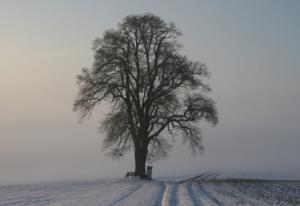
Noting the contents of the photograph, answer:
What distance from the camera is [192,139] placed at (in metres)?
47.3

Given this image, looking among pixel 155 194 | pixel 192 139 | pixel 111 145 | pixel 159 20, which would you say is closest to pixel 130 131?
pixel 111 145

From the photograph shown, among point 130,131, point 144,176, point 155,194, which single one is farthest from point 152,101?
point 155,194

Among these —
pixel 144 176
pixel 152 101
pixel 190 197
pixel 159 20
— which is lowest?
pixel 190 197

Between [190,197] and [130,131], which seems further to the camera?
[130,131]

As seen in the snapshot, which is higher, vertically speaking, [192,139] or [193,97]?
[193,97]

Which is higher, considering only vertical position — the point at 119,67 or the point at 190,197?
the point at 119,67

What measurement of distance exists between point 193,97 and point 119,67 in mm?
→ 6374

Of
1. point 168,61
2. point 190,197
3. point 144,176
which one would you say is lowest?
point 190,197

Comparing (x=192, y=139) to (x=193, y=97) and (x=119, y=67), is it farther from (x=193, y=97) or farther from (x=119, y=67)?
(x=119, y=67)

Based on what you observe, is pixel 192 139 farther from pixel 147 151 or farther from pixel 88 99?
pixel 88 99

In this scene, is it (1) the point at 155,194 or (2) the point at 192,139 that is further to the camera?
(2) the point at 192,139

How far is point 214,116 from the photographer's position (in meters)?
46.8

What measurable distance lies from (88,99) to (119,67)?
3.51m

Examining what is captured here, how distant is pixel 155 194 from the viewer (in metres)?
28.3
